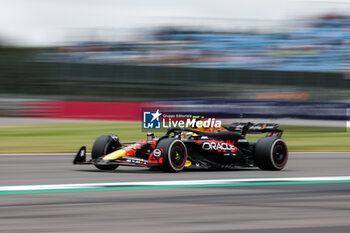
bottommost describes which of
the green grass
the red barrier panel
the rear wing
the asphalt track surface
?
the asphalt track surface

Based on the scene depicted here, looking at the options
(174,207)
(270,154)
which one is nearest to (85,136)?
(270,154)

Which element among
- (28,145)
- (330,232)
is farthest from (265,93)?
(330,232)

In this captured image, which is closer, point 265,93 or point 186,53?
point 265,93

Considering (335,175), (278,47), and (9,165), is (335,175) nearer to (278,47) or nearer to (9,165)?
(9,165)

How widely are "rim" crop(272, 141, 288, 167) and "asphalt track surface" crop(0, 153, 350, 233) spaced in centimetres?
82

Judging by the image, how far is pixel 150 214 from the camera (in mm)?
5172

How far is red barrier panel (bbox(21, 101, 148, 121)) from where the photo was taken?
73.5 ft

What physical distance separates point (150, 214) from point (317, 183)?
315 cm

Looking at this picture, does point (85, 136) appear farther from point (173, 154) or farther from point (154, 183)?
point (154, 183)

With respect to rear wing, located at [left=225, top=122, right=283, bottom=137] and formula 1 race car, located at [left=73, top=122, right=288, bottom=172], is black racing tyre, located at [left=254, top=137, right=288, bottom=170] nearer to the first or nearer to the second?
formula 1 race car, located at [left=73, top=122, right=288, bottom=172]

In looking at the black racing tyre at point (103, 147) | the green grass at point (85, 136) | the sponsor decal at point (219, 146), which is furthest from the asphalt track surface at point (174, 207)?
the green grass at point (85, 136)

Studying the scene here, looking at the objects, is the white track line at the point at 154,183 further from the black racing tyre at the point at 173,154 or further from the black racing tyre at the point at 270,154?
the black racing tyre at the point at 270,154

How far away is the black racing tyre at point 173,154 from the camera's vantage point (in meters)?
8.19

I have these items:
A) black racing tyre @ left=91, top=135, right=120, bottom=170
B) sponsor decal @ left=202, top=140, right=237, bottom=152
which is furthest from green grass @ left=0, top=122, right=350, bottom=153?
sponsor decal @ left=202, top=140, right=237, bottom=152
